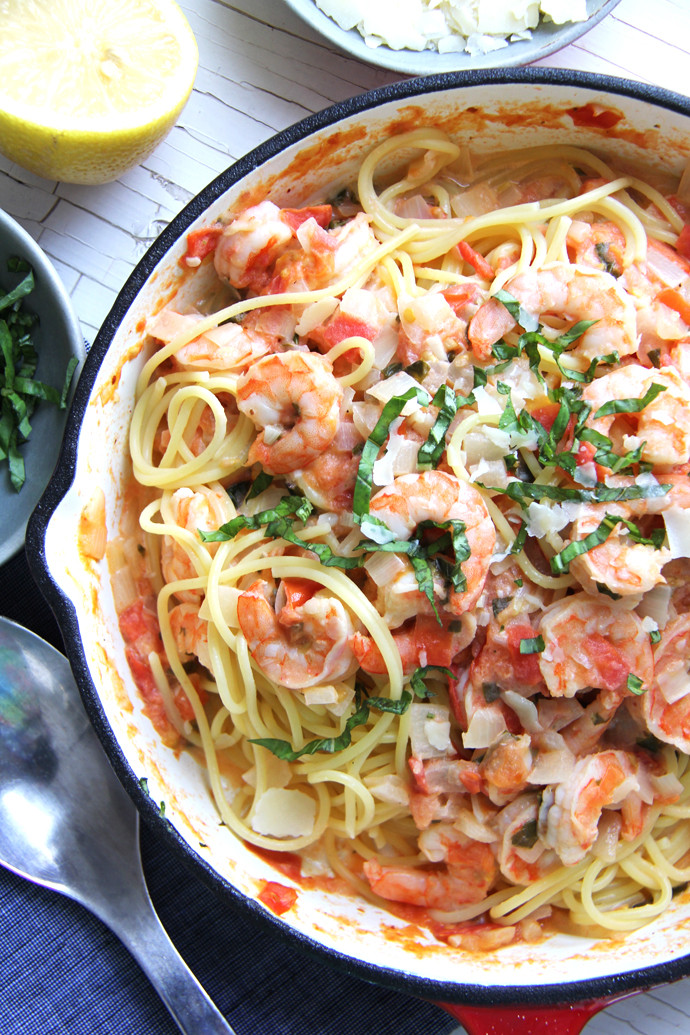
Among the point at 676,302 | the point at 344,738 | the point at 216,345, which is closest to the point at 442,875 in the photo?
the point at 344,738

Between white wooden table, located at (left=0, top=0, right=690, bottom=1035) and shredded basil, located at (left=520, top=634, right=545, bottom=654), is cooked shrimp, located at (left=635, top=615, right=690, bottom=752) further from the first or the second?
white wooden table, located at (left=0, top=0, right=690, bottom=1035)

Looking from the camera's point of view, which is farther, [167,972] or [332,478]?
[167,972]

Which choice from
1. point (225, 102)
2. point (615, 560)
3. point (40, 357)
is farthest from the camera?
point (225, 102)

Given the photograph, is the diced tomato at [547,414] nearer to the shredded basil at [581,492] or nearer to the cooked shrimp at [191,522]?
the shredded basil at [581,492]

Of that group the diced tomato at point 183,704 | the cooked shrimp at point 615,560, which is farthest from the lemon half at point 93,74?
the cooked shrimp at point 615,560

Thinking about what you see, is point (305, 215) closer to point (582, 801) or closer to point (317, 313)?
point (317, 313)

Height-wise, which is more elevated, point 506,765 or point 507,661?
point 507,661
